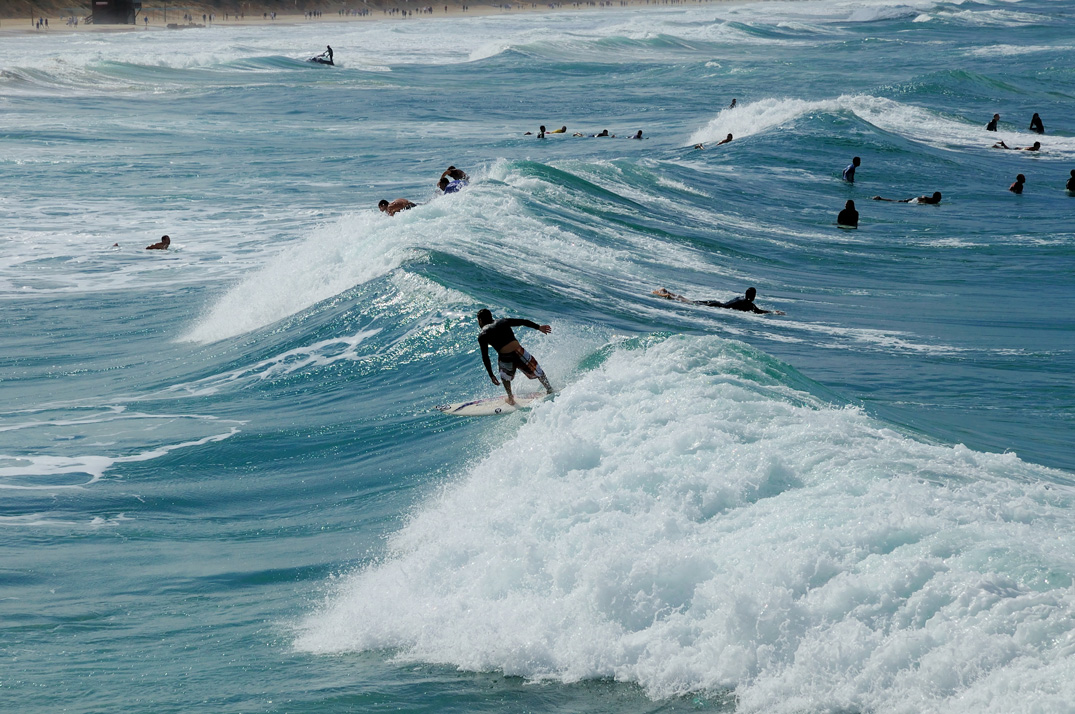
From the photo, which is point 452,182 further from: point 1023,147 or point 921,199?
point 1023,147

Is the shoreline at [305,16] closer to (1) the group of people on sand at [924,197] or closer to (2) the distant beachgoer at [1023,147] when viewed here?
(1) the group of people on sand at [924,197]

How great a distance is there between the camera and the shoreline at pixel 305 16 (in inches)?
3836

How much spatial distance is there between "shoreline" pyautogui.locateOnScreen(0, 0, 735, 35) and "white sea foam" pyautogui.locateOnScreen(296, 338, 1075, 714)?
92073mm

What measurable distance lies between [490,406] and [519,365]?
55 centimetres

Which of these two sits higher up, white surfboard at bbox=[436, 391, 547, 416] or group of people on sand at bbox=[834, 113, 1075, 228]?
group of people on sand at bbox=[834, 113, 1075, 228]

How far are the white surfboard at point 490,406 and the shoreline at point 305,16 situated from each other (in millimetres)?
88557

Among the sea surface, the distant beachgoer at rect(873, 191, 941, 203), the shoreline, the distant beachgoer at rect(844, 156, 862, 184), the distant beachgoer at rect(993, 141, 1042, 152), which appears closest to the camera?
the sea surface

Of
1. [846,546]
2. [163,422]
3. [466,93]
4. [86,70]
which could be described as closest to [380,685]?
[846,546]

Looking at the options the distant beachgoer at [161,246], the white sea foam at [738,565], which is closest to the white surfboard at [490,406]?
the white sea foam at [738,565]

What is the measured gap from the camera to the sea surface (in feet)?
22.7

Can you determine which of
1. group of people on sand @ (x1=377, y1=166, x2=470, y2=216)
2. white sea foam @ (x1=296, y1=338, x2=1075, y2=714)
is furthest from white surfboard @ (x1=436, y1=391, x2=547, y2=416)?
group of people on sand @ (x1=377, y1=166, x2=470, y2=216)

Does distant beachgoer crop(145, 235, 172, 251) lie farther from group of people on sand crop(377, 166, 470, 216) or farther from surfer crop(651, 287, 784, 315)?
surfer crop(651, 287, 784, 315)

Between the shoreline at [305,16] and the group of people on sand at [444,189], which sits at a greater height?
the shoreline at [305,16]

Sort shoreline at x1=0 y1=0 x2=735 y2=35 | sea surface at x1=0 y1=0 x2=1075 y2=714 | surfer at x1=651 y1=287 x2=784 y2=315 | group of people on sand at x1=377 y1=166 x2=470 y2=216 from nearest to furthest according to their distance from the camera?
sea surface at x1=0 y1=0 x2=1075 y2=714 < surfer at x1=651 y1=287 x2=784 y2=315 < group of people on sand at x1=377 y1=166 x2=470 y2=216 < shoreline at x1=0 y1=0 x2=735 y2=35
